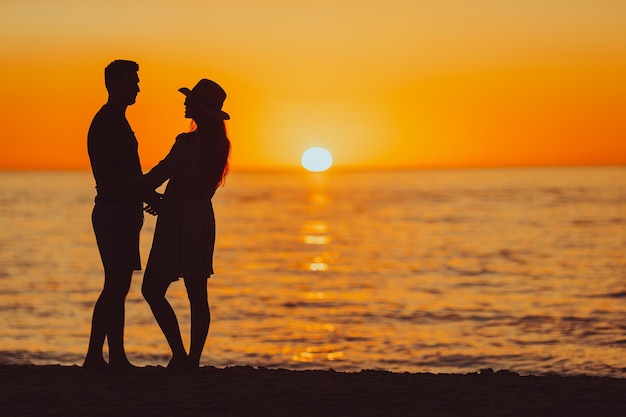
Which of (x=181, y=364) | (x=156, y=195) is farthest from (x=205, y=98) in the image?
(x=181, y=364)

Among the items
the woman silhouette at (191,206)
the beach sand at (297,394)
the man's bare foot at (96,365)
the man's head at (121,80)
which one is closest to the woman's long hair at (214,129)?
the woman silhouette at (191,206)

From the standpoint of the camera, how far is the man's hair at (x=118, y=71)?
278 inches

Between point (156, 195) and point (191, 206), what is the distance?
0.25 metres

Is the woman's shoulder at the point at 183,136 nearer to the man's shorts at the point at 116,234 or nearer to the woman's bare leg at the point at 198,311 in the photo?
the man's shorts at the point at 116,234

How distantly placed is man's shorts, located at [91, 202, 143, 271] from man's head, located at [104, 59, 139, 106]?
0.73m

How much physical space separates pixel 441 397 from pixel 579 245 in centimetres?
3671

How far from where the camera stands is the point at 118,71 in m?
7.07

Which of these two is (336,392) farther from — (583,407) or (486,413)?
(583,407)

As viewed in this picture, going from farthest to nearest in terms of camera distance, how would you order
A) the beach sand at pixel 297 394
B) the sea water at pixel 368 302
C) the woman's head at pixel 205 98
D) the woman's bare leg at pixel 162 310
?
the sea water at pixel 368 302 → the woman's bare leg at pixel 162 310 → the woman's head at pixel 205 98 → the beach sand at pixel 297 394

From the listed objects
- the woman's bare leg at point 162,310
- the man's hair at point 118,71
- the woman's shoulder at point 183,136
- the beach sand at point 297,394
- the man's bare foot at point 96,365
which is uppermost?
the man's hair at point 118,71

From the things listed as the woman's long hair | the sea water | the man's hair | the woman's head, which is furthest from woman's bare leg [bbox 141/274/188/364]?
the sea water

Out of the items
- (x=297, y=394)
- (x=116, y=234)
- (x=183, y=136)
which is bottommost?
(x=297, y=394)

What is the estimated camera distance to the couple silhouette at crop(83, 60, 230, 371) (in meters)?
7.07

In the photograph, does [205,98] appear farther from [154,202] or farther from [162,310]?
[162,310]
